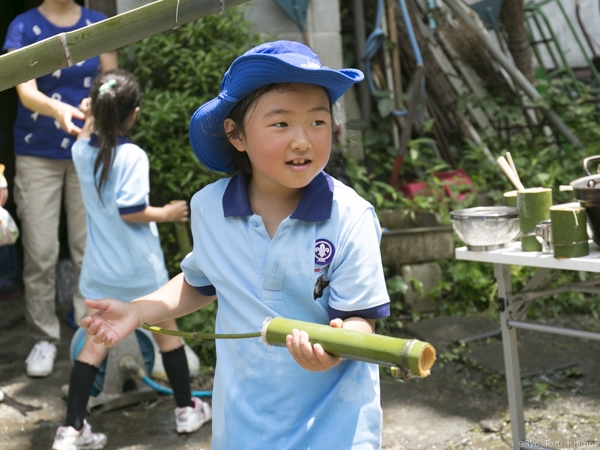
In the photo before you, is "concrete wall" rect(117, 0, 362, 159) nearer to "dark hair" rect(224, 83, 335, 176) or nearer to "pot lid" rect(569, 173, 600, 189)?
"pot lid" rect(569, 173, 600, 189)

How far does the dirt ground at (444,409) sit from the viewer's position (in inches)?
144

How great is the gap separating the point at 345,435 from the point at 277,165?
644 millimetres

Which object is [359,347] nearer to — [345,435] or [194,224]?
[345,435]

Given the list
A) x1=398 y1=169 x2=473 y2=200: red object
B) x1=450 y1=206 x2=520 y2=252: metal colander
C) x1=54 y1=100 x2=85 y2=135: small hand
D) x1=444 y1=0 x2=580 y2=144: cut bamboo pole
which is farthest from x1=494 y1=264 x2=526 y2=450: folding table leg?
x1=444 y1=0 x2=580 y2=144: cut bamboo pole

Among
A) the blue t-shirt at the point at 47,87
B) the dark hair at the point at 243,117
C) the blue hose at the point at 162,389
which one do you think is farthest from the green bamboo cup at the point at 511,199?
the blue t-shirt at the point at 47,87

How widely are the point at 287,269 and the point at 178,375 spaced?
6.73ft

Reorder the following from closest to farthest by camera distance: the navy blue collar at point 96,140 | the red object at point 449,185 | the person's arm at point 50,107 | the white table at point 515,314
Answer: the white table at point 515,314 < the navy blue collar at point 96,140 < the person's arm at point 50,107 < the red object at point 449,185

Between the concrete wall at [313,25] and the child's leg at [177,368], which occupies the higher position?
the concrete wall at [313,25]

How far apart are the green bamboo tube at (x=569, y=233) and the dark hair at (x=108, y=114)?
78.4 inches

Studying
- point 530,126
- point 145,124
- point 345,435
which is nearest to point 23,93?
point 145,124

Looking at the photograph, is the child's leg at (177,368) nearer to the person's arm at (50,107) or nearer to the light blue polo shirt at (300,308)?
the person's arm at (50,107)

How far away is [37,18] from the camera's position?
4.49m

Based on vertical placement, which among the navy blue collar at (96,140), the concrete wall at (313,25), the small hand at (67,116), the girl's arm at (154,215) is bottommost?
the girl's arm at (154,215)

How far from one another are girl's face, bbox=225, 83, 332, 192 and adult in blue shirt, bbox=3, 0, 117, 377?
9.23ft
